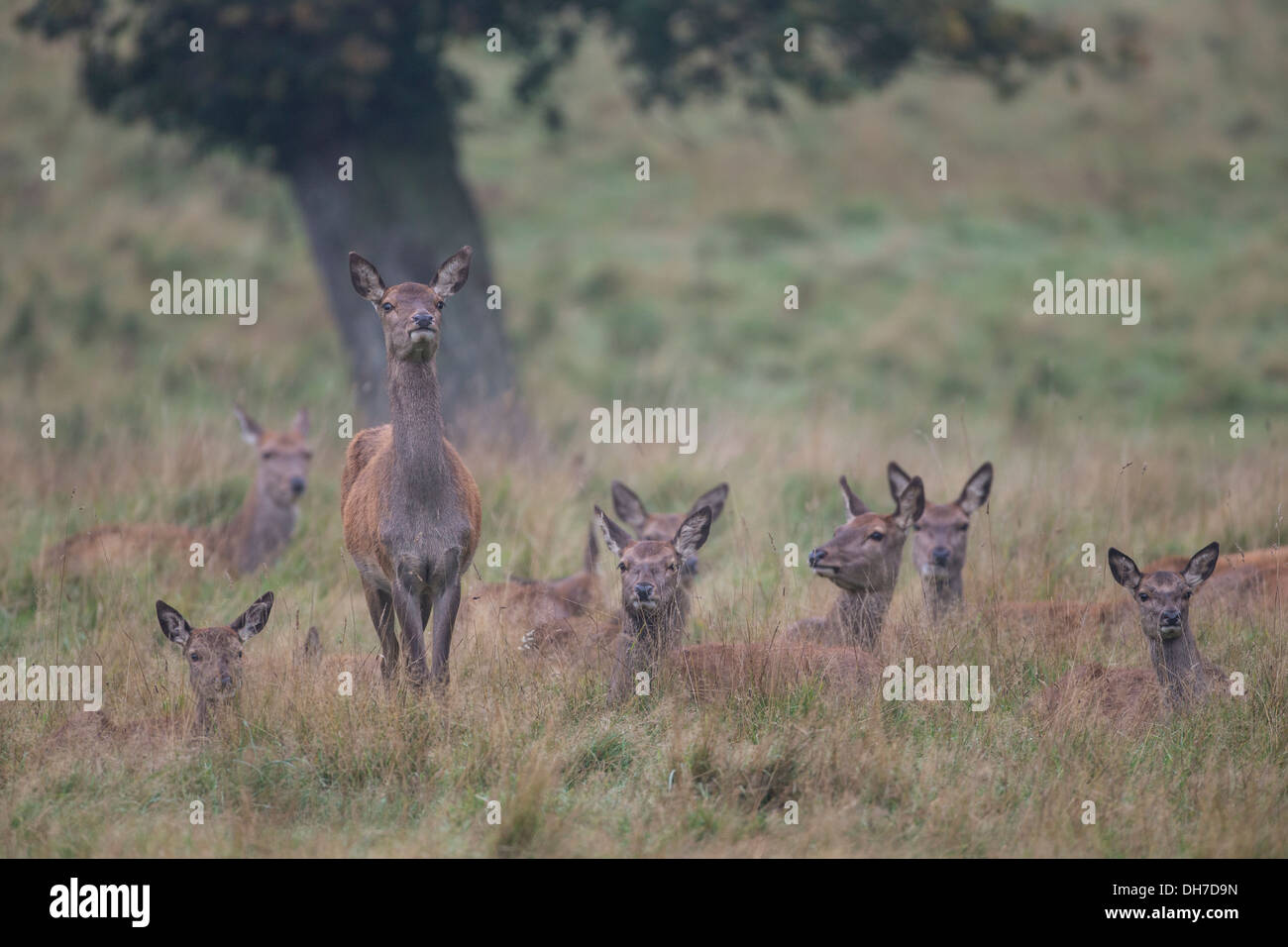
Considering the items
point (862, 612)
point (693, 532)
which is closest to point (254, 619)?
point (693, 532)

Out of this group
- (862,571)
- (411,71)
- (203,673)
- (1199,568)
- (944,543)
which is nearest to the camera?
(203,673)

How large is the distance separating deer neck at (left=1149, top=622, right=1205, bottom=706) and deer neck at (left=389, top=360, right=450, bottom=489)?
3232 mm

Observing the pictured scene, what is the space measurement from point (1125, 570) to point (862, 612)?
1350 millimetres

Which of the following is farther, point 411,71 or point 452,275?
point 411,71

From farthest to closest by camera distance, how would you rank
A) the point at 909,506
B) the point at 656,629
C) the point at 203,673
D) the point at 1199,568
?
the point at 909,506
the point at 656,629
the point at 1199,568
the point at 203,673

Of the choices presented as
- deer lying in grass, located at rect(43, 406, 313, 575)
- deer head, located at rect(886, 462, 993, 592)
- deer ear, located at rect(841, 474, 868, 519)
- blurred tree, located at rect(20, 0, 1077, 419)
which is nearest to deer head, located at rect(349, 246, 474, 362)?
deer ear, located at rect(841, 474, 868, 519)

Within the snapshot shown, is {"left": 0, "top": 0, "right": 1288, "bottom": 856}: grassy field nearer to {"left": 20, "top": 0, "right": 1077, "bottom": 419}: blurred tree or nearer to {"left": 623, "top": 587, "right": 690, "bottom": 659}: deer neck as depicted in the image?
{"left": 623, "top": 587, "right": 690, "bottom": 659}: deer neck

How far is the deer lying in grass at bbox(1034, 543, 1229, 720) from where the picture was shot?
6.74m

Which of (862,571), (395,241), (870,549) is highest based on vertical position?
(395,241)

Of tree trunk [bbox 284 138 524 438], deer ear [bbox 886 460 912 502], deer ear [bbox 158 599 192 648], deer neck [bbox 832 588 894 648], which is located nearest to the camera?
deer ear [bbox 158 599 192 648]

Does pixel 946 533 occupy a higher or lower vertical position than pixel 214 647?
higher

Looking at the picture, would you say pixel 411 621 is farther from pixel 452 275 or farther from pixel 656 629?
pixel 452 275

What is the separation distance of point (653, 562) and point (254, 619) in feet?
5.99

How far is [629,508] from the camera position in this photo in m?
8.87
